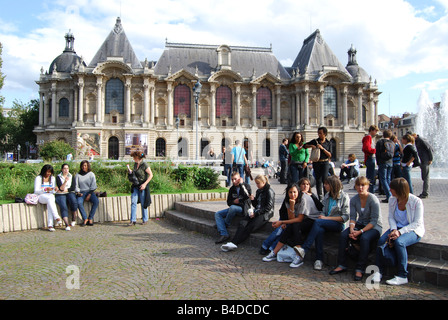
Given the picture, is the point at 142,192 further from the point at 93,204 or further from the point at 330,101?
the point at 330,101

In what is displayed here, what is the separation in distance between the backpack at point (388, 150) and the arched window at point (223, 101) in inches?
1546

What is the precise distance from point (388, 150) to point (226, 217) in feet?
16.6

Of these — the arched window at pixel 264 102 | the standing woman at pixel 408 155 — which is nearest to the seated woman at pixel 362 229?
the standing woman at pixel 408 155

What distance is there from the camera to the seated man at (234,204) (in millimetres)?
7375

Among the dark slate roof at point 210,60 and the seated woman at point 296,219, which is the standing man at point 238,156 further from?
the dark slate roof at point 210,60

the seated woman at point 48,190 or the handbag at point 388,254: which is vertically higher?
the seated woman at point 48,190

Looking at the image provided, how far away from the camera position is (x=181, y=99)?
46.9m

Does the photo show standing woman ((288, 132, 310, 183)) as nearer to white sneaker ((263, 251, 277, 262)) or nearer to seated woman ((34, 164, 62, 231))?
white sneaker ((263, 251, 277, 262))

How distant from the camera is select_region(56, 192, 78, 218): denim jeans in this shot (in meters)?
9.05
